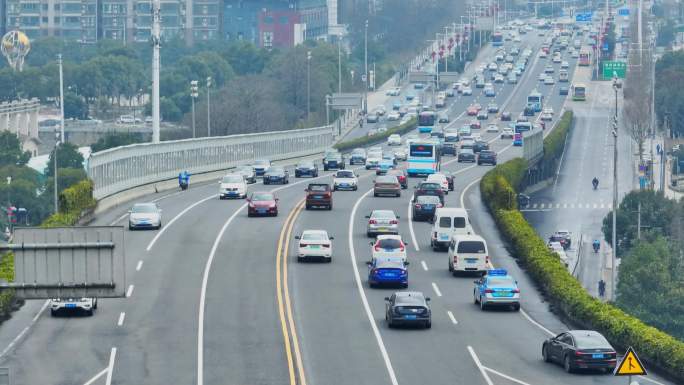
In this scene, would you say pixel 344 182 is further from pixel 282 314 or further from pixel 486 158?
pixel 282 314

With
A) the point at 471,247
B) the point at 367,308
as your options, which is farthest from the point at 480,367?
the point at 471,247

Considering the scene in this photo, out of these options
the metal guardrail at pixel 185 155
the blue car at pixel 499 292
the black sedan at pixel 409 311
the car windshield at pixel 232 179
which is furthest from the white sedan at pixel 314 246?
the car windshield at pixel 232 179

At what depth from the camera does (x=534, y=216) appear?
454 ft

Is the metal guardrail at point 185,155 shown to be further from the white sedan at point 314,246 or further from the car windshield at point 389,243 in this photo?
the car windshield at point 389,243

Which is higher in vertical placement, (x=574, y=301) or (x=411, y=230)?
(x=411, y=230)

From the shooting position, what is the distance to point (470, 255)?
61094 mm

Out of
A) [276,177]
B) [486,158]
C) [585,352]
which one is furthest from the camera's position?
[486,158]

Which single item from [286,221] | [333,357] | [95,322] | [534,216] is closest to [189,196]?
[286,221]

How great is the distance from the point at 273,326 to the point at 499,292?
890 centimetres

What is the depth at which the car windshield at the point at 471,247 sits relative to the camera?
61.0 m

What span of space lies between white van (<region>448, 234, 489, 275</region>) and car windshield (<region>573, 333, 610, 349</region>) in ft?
57.4

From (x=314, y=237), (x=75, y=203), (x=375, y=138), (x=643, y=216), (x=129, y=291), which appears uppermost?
(x=75, y=203)

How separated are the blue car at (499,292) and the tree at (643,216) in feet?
267

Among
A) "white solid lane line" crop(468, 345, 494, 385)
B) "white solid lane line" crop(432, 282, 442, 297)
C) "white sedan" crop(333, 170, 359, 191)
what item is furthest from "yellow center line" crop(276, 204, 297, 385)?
"white sedan" crop(333, 170, 359, 191)
